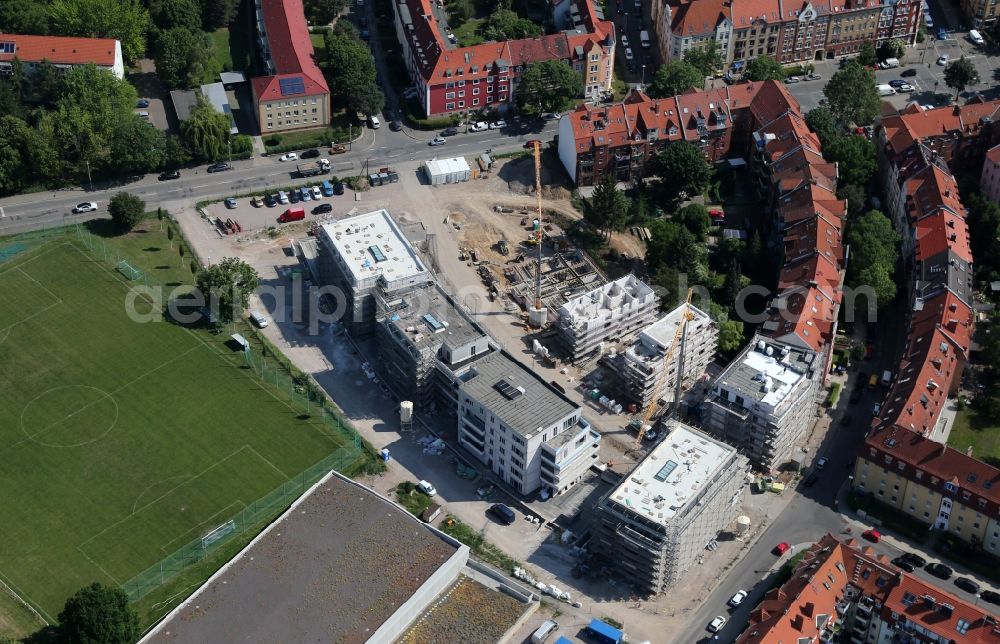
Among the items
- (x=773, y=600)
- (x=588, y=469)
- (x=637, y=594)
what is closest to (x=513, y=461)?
(x=588, y=469)

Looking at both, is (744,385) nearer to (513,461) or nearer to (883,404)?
(883,404)

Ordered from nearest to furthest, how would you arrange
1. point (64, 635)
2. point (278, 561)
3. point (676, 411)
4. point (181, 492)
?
point (64, 635), point (278, 561), point (181, 492), point (676, 411)

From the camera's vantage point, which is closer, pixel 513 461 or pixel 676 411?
pixel 513 461

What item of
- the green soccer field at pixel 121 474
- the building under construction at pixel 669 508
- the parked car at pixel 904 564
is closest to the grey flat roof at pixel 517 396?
the building under construction at pixel 669 508

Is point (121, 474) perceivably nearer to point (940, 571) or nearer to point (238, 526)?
point (238, 526)

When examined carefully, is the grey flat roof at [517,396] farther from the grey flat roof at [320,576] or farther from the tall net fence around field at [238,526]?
the tall net fence around field at [238,526]

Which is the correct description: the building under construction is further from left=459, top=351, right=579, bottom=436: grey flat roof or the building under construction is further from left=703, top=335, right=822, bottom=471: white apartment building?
left=459, top=351, right=579, bottom=436: grey flat roof

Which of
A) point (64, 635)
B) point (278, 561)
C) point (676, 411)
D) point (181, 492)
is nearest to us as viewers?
point (64, 635)
